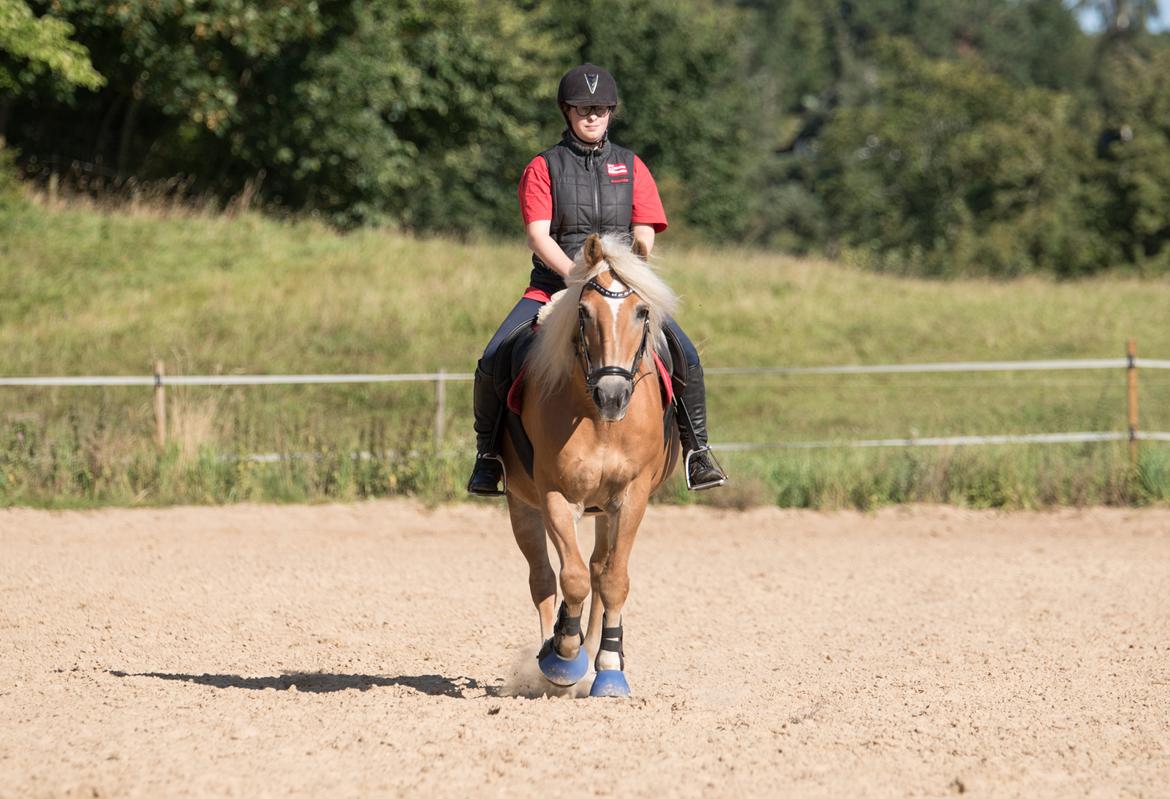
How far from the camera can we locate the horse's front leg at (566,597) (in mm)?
6379

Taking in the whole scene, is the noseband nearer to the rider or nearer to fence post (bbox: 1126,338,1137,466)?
the rider

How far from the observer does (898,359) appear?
2322 centimetres

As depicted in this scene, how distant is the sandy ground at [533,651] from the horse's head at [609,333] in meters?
1.39

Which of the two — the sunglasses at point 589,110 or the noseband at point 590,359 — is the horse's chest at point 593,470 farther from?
the sunglasses at point 589,110

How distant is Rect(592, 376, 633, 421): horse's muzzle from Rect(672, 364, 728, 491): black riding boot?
4.29 ft

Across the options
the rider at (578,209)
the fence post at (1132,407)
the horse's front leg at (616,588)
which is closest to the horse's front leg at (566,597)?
the horse's front leg at (616,588)

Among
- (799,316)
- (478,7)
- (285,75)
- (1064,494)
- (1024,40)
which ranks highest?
(1024,40)

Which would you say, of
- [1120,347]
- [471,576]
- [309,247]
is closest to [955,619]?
[471,576]

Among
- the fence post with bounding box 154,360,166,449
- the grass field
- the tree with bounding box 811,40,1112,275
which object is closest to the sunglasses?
the grass field

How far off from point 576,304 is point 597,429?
1.86ft

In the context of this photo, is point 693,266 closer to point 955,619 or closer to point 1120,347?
point 1120,347

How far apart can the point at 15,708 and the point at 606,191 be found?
3.63 metres

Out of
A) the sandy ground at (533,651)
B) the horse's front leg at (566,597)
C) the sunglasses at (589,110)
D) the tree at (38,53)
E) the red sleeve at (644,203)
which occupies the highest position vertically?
the tree at (38,53)

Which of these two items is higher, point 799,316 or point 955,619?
point 799,316
